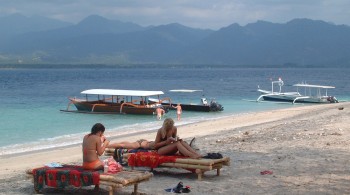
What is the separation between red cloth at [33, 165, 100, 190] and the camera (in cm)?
909

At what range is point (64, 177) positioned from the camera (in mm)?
9312

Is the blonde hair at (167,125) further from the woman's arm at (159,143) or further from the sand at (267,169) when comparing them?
the sand at (267,169)

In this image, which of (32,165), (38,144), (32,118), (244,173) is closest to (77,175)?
(244,173)

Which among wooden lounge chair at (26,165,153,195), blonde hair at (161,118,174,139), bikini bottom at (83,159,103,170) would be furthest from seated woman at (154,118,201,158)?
bikini bottom at (83,159,103,170)

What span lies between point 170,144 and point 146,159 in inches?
23.7

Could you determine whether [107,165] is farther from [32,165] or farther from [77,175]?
[32,165]

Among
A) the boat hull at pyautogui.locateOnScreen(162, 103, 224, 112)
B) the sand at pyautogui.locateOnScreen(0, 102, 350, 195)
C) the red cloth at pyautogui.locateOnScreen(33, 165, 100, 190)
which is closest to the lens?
the red cloth at pyautogui.locateOnScreen(33, 165, 100, 190)

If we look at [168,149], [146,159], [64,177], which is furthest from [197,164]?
[64,177]

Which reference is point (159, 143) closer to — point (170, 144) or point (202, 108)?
point (170, 144)

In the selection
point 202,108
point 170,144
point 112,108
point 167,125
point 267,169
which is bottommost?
point 267,169

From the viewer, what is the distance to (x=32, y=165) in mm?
16000

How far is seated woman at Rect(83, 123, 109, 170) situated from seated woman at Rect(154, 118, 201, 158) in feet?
5.91

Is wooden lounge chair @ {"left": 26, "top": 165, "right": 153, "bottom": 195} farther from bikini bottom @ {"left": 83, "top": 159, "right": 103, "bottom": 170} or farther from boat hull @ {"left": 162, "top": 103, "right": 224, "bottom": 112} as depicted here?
boat hull @ {"left": 162, "top": 103, "right": 224, "bottom": 112}

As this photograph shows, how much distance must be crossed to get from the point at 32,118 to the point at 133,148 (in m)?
27.8
